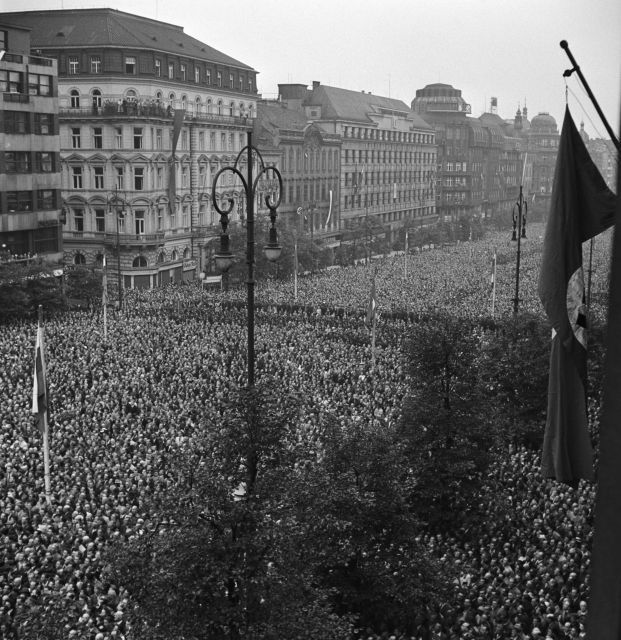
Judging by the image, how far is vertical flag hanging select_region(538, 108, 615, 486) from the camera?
8.01 metres

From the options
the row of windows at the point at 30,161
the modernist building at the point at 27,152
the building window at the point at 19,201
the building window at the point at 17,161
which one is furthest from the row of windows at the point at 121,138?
the building window at the point at 19,201

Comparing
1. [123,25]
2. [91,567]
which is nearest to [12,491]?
[91,567]

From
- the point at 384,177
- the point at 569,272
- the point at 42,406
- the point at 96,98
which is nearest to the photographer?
the point at 569,272

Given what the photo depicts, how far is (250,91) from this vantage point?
81.6 metres

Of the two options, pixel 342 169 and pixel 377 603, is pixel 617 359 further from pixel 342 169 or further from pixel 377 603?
pixel 342 169

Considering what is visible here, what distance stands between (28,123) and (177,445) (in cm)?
3567

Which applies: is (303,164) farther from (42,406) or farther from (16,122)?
(42,406)

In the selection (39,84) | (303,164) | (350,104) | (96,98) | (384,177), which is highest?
(350,104)

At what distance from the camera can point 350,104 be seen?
4222 inches

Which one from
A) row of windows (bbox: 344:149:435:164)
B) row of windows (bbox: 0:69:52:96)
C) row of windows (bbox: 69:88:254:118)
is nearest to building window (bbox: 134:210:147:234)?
row of windows (bbox: 69:88:254:118)

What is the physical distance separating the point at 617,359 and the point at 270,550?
326 inches

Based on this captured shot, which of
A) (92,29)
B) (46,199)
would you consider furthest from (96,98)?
(46,199)

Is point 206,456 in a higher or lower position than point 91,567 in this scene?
higher

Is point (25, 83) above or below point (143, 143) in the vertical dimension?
above
